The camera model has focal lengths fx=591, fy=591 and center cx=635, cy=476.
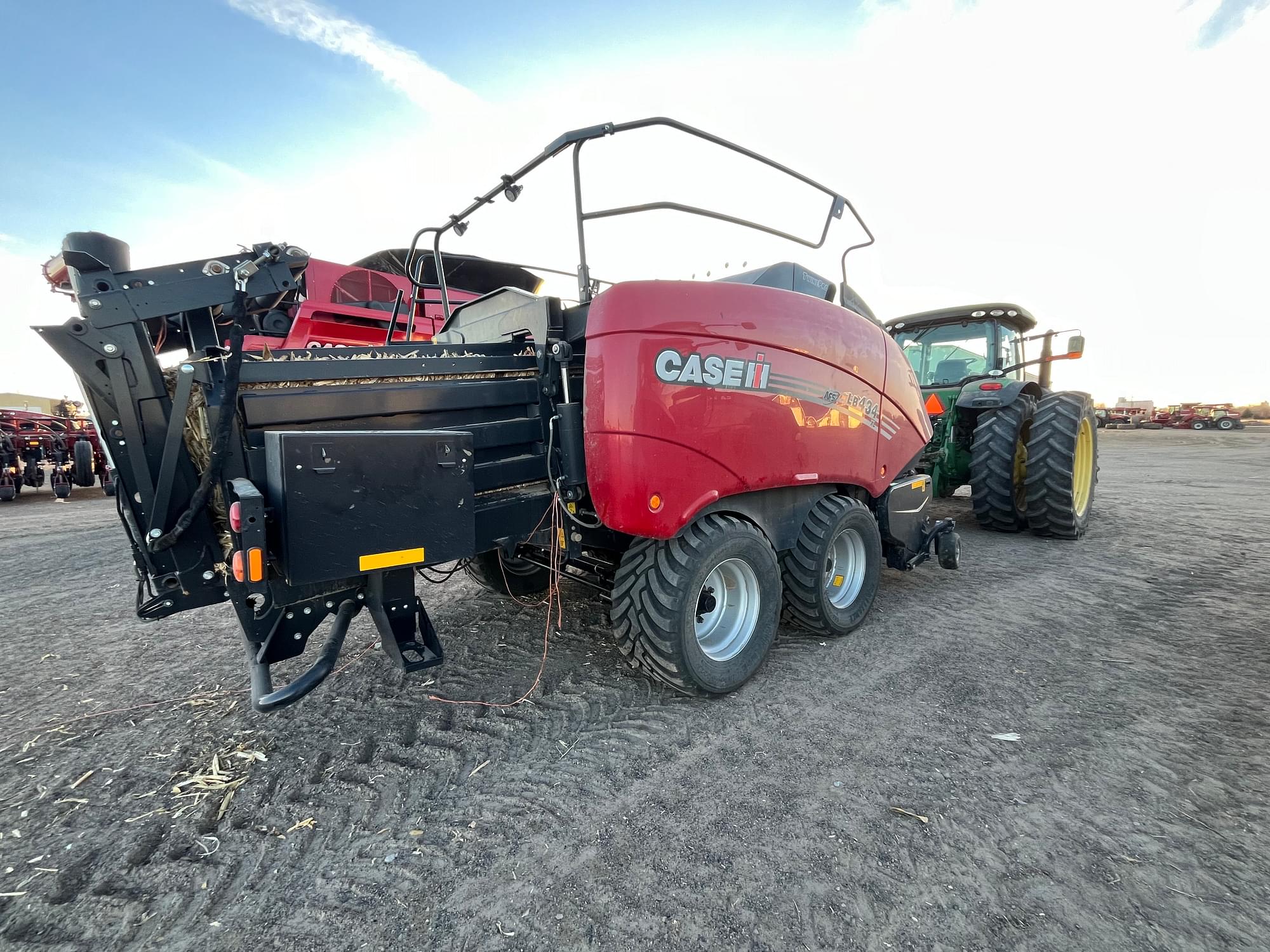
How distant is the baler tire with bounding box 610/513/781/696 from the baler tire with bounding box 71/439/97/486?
37.0ft

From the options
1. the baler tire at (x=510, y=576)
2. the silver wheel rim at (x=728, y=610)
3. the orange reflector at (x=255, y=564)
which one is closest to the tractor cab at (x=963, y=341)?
the silver wheel rim at (x=728, y=610)

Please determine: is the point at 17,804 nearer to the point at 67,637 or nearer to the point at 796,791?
the point at 67,637

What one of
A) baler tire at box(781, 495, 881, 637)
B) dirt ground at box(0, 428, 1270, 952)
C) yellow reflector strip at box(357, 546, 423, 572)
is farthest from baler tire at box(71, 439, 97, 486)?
baler tire at box(781, 495, 881, 637)

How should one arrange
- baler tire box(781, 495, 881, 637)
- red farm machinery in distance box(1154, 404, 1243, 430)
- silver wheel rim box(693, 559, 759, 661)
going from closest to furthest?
silver wheel rim box(693, 559, 759, 661) < baler tire box(781, 495, 881, 637) < red farm machinery in distance box(1154, 404, 1243, 430)

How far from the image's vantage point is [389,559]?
1.97 metres

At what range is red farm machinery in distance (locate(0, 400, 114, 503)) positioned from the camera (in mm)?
9500

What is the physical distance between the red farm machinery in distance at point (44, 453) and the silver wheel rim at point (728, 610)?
10350 millimetres

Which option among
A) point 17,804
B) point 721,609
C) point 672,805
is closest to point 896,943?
point 672,805

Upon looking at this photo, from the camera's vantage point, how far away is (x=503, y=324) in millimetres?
2834

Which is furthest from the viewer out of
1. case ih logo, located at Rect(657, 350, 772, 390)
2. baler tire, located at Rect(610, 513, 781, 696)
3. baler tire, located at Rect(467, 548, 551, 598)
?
baler tire, located at Rect(467, 548, 551, 598)

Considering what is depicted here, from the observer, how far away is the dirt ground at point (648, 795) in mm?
1451

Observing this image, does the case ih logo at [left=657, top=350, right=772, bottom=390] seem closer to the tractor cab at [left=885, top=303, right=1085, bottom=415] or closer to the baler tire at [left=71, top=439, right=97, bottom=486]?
the tractor cab at [left=885, top=303, right=1085, bottom=415]

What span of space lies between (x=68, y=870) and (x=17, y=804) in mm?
499

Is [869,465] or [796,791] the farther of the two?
[869,465]
